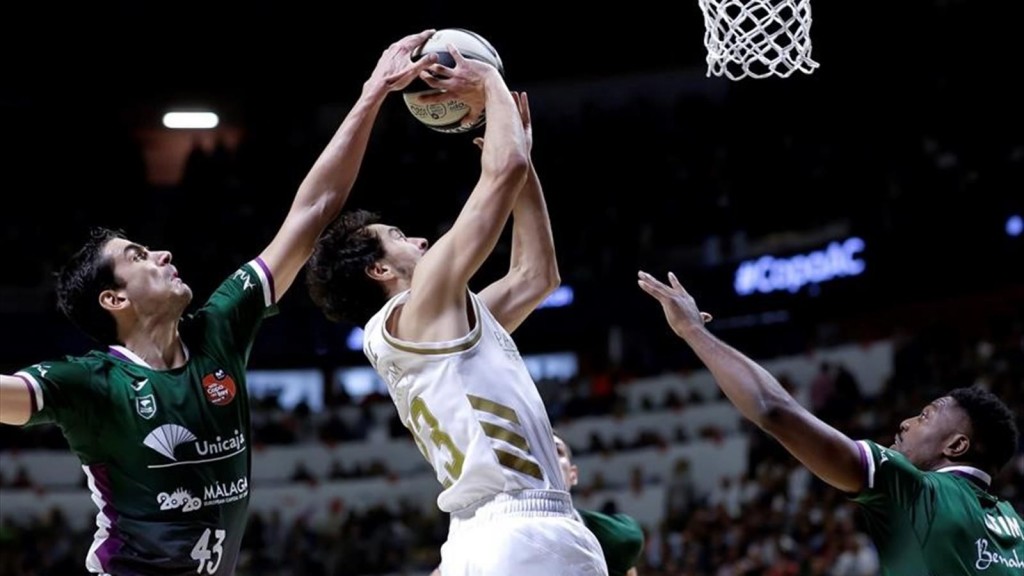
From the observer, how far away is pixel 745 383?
13.6 feet

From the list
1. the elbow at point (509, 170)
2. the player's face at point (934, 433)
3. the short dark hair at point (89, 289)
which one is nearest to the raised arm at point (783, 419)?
the player's face at point (934, 433)

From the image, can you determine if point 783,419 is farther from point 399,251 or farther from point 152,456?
point 152,456

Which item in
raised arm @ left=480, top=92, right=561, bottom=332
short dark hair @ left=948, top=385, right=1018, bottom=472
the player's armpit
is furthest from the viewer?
raised arm @ left=480, top=92, right=561, bottom=332

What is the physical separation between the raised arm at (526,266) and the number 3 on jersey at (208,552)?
1124 millimetres

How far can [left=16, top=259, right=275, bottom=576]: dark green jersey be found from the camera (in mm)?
4262

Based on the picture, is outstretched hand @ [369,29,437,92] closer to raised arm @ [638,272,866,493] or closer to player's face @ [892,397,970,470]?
raised arm @ [638,272,866,493]

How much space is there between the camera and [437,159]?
2019 cm

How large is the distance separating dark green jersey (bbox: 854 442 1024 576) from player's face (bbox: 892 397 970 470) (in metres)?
0.21

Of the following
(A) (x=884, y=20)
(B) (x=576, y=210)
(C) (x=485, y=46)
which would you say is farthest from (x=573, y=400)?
(C) (x=485, y=46)

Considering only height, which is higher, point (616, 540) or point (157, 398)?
point (157, 398)

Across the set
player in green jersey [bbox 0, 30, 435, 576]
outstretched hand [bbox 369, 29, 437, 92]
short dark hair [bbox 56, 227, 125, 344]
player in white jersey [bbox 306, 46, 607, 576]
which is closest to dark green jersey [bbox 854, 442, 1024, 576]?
Result: player in white jersey [bbox 306, 46, 607, 576]

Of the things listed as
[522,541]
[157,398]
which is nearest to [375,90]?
[157,398]

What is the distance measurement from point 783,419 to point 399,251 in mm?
1291

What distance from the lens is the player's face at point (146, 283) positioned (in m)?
→ 4.51
